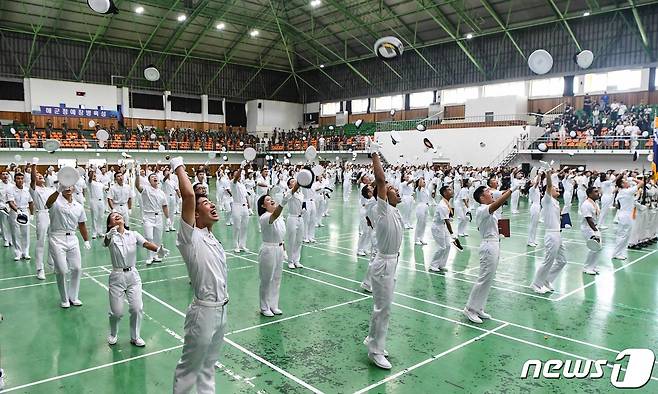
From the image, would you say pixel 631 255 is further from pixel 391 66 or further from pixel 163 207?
pixel 391 66

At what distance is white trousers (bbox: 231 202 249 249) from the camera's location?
534 inches

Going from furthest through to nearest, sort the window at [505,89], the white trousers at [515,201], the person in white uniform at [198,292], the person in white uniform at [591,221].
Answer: the window at [505,89]
the white trousers at [515,201]
the person in white uniform at [591,221]
the person in white uniform at [198,292]

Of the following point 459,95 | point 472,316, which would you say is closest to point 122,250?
point 472,316

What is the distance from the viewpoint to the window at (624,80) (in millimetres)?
32688

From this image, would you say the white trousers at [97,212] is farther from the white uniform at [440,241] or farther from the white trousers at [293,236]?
the white uniform at [440,241]

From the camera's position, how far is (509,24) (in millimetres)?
35562

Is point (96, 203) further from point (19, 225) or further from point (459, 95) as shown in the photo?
point (459, 95)


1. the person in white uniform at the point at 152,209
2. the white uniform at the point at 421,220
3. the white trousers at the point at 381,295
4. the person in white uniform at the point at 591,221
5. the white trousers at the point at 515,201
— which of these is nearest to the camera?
the white trousers at the point at 381,295

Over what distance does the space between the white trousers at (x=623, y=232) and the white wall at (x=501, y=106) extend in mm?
25084

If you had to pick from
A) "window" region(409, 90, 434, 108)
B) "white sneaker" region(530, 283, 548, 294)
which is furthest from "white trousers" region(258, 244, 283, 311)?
"window" region(409, 90, 434, 108)

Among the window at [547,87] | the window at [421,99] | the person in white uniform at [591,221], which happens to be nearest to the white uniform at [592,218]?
the person in white uniform at [591,221]

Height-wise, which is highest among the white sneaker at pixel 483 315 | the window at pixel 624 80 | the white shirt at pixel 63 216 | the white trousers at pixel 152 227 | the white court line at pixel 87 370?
the window at pixel 624 80

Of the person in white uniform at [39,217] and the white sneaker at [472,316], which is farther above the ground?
the person in white uniform at [39,217]

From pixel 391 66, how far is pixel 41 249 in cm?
4090
